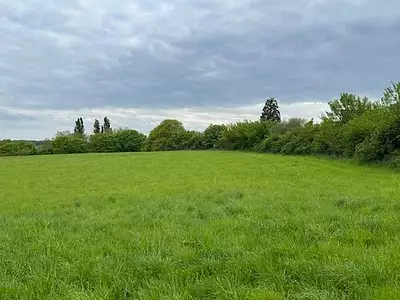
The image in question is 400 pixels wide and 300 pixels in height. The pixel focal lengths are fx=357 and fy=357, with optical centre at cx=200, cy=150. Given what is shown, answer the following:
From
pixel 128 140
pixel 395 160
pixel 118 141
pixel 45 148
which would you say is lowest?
pixel 395 160

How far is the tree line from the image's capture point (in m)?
26.9

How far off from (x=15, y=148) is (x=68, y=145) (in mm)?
13287

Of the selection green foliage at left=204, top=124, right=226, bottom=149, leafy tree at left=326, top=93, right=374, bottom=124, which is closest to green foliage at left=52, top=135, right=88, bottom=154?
green foliage at left=204, top=124, right=226, bottom=149

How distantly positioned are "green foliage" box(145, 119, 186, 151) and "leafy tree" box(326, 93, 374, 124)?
45.9m

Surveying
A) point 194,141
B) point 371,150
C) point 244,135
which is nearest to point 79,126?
point 194,141

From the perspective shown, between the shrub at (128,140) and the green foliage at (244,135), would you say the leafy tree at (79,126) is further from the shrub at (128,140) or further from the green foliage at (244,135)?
the green foliage at (244,135)

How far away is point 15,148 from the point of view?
3723 inches

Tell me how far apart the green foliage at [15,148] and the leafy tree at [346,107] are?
76936 mm

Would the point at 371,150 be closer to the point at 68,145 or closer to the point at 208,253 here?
the point at 208,253

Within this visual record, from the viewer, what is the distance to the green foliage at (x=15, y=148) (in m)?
93.8

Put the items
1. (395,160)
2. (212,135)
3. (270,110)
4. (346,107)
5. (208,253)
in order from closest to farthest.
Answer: (208,253) → (395,160) → (346,107) → (212,135) → (270,110)

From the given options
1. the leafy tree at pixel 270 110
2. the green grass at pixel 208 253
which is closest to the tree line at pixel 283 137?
the leafy tree at pixel 270 110

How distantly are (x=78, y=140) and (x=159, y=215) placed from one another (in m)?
97.6

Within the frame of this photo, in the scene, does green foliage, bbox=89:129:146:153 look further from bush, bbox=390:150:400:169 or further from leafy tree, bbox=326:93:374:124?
bush, bbox=390:150:400:169
